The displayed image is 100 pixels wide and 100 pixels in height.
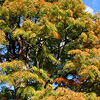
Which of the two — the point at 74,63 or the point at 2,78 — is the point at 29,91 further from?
A: the point at 74,63

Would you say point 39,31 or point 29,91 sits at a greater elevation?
point 39,31

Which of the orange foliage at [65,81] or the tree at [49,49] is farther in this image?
the orange foliage at [65,81]

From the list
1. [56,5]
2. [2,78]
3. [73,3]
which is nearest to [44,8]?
[56,5]

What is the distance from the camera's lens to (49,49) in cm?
723

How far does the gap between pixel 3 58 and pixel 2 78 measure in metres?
2.08

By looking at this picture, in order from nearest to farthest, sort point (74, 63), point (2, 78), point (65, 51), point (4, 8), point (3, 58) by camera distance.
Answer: point (2, 78) < point (74, 63) < point (4, 8) < point (65, 51) < point (3, 58)

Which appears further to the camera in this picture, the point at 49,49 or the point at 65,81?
the point at 49,49

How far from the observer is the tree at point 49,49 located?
578cm

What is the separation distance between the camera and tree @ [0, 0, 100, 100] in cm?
578

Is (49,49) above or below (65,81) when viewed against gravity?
above

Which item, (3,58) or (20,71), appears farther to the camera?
(3,58)

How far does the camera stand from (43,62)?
723 cm

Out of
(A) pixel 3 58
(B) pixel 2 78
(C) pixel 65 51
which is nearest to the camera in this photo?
(B) pixel 2 78

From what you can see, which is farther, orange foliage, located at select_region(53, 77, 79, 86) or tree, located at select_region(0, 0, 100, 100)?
orange foliage, located at select_region(53, 77, 79, 86)
